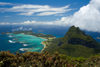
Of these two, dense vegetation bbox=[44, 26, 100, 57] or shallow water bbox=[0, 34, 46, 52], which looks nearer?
dense vegetation bbox=[44, 26, 100, 57]

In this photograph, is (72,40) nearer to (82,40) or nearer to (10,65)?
(82,40)

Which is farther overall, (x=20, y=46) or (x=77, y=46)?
(x=20, y=46)

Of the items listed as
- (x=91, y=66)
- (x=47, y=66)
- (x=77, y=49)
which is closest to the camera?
(x=47, y=66)

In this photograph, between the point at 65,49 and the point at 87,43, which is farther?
the point at 87,43

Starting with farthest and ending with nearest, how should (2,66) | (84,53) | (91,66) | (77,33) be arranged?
1. (77,33)
2. (84,53)
3. (91,66)
4. (2,66)

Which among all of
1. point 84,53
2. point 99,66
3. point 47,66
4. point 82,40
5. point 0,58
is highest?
point 0,58

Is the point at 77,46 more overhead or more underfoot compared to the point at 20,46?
more underfoot

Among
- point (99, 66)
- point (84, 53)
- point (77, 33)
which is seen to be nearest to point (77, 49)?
point (84, 53)

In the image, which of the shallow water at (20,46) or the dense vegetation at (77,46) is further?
the shallow water at (20,46)
